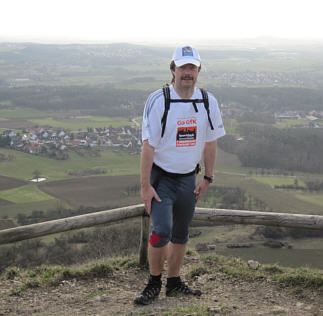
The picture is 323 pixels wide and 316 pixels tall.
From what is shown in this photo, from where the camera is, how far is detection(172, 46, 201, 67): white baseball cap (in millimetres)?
3242

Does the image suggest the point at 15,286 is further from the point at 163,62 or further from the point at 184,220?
the point at 163,62

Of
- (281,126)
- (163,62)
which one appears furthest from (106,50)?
(281,126)

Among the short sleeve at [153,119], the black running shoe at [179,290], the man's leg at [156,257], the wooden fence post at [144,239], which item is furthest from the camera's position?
the wooden fence post at [144,239]

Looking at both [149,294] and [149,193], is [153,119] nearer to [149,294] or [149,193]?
[149,193]

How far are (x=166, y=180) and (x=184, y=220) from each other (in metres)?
0.41

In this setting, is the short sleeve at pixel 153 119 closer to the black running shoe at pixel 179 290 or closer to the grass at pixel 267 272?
the black running shoe at pixel 179 290

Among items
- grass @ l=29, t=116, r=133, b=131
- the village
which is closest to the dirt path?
the village

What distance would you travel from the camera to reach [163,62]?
88750 millimetres

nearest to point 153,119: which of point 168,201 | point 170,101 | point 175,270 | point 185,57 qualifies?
point 170,101

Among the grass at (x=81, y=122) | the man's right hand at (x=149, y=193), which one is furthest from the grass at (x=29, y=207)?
the grass at (x=81, y=122)

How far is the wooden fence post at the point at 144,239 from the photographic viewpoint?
4406mm

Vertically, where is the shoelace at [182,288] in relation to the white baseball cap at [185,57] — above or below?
below

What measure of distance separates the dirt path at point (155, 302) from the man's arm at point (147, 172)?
0.92 m

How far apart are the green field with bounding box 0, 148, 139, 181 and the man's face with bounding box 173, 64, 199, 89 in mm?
25155
